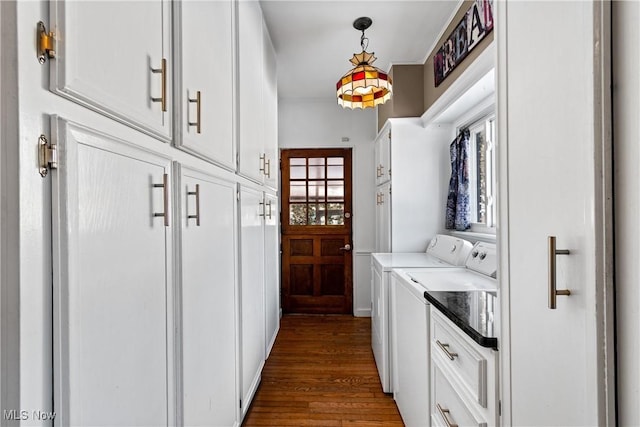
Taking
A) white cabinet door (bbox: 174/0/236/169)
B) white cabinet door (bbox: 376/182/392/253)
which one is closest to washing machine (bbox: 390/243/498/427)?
white cabinet door (bbox: 376/182/392/253)

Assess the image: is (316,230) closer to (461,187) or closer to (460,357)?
(461,187)

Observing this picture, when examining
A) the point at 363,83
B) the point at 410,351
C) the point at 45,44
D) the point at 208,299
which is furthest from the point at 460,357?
the point at 363,83

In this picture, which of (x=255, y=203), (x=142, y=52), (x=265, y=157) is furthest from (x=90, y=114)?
(x=265, y=157)

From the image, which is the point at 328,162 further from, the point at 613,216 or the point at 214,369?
the point at 613,216

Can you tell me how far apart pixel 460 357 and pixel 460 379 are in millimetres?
74

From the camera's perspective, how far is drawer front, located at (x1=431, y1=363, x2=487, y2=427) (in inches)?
43.6

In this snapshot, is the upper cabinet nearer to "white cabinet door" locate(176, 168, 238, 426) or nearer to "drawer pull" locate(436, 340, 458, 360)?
"white cabinet door" locate(176, 168, 238, 426)

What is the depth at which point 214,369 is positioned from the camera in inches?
52.9

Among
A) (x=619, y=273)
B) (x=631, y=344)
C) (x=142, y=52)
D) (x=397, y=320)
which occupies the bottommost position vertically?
(x=397, y=320)

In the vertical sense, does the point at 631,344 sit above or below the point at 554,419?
above

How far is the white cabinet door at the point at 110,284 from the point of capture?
1.88 feet

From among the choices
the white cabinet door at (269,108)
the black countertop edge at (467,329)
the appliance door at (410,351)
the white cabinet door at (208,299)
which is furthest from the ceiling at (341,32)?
the black countertop edge at (467,329)

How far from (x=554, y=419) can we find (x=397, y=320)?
1363 mm

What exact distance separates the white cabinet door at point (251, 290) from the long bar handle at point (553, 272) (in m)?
1.43
